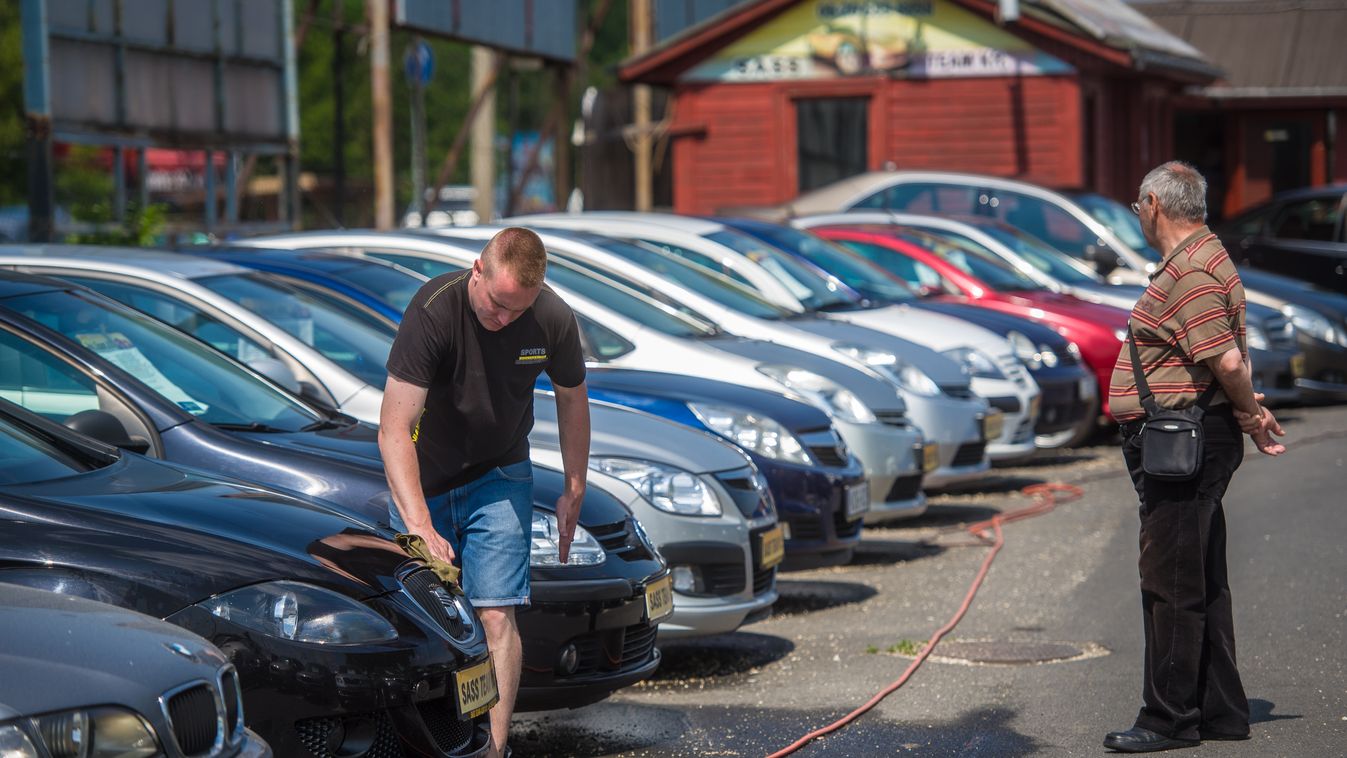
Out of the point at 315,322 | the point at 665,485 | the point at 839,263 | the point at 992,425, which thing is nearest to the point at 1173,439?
the point at 665,485

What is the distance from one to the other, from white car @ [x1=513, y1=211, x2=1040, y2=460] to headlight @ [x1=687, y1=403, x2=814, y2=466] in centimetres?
333

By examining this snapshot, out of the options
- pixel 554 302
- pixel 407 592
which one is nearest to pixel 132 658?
pixel 407 592

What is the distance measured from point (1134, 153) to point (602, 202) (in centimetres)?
825

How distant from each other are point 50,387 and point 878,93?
20.1m

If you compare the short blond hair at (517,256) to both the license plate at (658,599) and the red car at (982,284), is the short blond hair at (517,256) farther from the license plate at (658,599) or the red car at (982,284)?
the red car at (982,284)

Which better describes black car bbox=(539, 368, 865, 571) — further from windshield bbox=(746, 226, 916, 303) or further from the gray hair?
windshield bbox=(746, 226, 916, 303)

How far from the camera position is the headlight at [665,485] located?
706cm

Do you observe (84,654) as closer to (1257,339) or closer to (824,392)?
(824,392)

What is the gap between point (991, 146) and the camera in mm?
Result: 24625

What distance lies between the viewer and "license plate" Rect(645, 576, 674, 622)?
612cm

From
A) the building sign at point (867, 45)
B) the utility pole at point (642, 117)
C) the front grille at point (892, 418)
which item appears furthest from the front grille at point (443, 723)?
the utility pole at point (642, 117)

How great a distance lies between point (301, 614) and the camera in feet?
14.5

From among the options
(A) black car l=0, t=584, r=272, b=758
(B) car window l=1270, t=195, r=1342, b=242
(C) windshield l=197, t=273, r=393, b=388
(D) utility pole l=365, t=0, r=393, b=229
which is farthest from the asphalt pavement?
(D) utility pole l=365, t=0, r=393, b=229

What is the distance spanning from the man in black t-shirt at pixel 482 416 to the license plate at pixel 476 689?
A: 9.4 inches
